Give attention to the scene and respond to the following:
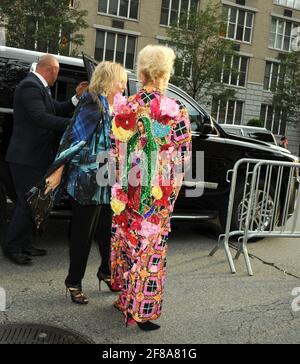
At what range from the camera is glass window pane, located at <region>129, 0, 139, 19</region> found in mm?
33344

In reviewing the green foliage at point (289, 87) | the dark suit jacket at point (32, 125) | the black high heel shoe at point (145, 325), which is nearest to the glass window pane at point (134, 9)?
the green foliage at point (289, 87)

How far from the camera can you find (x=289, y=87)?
3456 cm

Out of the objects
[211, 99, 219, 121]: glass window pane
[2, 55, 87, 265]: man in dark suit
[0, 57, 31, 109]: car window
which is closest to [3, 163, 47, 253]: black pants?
[2, 55, 87, 265]: man in dark suit

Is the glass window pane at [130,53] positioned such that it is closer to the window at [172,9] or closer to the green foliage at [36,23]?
the window at [172,9]

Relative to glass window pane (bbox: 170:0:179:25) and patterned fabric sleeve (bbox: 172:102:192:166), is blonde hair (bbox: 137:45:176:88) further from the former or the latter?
glass window pane (bbox: 170:0:179:25)

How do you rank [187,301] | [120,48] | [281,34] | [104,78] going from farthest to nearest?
[281,34] < [120,48] < [187,301] < [104,78]

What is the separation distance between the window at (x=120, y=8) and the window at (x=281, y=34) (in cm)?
1248

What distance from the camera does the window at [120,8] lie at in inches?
1277

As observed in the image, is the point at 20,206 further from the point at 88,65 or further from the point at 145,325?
the point at 145,325

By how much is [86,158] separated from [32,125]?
1111mm

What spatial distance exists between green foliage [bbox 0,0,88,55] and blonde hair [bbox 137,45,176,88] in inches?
778

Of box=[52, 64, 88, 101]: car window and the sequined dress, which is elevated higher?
box=[52, 64, 88, 101]: car window

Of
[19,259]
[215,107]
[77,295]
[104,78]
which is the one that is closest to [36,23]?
[215,107]

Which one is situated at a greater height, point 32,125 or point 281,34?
point 281,34
